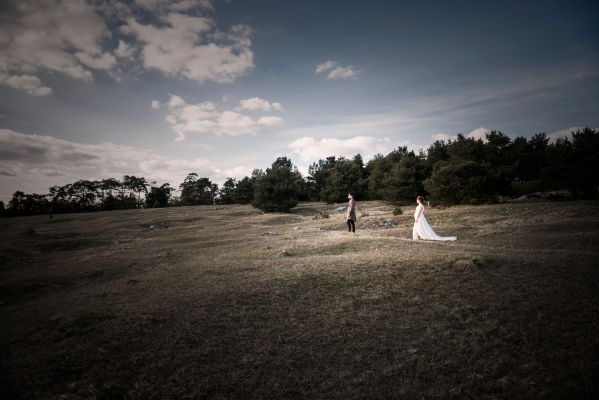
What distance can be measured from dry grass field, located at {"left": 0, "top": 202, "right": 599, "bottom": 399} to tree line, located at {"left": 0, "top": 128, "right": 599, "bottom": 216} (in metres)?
17.2

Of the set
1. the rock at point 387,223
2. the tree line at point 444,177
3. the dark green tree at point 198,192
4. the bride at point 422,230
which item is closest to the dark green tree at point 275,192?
the tree line at point 444,177

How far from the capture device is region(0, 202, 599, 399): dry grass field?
198 inches

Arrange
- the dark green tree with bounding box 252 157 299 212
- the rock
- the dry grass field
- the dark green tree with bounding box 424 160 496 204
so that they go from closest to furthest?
the dry grass field → the rock → the dark green tree with bounding box 424 160 496 204 → the dark green tree with bounding box 252 157 299 212

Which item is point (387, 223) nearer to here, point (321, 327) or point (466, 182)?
point (466, 182)

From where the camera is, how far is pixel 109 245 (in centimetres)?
2258

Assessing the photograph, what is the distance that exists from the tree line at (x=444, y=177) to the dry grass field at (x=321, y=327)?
1723 centimetres

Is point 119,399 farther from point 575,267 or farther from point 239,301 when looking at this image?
point 575,267

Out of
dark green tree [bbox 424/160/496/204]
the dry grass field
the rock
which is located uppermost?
dark green tree [bbox 424/160/496/204]

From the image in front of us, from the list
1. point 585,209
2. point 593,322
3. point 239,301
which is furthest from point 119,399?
point 585,209

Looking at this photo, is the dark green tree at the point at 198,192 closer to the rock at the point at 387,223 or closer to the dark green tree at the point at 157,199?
the dark green tree at the point at 157,199

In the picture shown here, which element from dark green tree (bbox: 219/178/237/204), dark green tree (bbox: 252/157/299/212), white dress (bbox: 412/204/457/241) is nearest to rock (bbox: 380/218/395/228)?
white dress (bbox: 412/204/457/241)

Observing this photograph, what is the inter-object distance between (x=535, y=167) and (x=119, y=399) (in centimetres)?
5711

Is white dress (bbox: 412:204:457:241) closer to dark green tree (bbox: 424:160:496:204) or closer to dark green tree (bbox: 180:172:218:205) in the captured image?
dark green tree (bbox: 424:160:496:204)

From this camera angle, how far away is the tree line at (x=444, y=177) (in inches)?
1108
